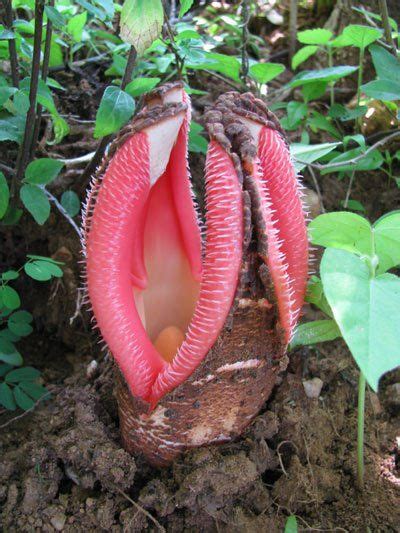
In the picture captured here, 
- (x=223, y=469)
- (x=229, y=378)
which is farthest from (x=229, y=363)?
(x=223, y=469)

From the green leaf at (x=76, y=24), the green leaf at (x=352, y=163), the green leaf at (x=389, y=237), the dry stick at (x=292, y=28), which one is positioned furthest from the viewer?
the dry stick at (x=292, y=28)

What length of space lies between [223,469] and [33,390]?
60cm

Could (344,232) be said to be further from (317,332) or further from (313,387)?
(313,387)

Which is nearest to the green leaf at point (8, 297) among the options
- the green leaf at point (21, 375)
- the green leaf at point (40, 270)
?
the green leaf at point (40, 270)

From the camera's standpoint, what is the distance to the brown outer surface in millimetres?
949

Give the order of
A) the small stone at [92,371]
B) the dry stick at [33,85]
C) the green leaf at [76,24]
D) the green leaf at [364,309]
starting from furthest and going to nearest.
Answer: the green leaf at [76,24], the small stone at [92,371], the dry stick at [33,85], the green leaf at [364,309]

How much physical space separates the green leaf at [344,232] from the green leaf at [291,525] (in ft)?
1.77

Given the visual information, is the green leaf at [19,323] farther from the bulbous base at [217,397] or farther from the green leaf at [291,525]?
the green leaf at [291,525]

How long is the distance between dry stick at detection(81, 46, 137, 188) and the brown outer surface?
1.18ft

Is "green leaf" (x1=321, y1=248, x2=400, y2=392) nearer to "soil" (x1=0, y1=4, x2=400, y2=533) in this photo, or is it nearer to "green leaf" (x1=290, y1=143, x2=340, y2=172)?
"soil" (x1=0, y1=4, x2=400, y2=533)

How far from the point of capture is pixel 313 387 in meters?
1.38

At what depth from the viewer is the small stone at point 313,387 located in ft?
4.52

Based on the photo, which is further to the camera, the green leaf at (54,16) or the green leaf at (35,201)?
the green leaf at (35,201)

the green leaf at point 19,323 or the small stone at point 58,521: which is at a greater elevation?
the green leaf at point 19,323
